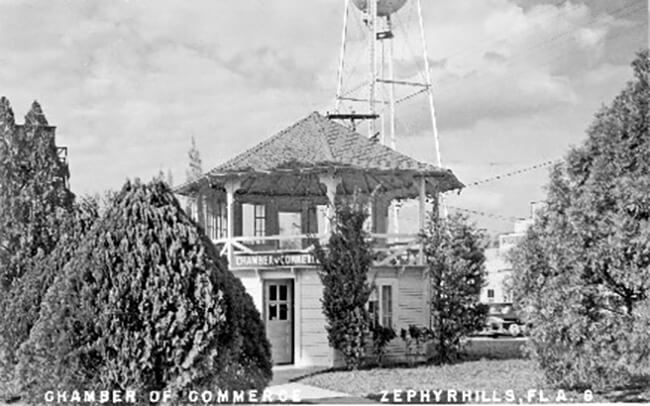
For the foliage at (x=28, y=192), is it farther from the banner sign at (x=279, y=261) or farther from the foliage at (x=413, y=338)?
the foliage at (x=413, y=338)

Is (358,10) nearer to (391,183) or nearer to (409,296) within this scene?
(391,183)

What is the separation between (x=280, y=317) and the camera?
18031mm

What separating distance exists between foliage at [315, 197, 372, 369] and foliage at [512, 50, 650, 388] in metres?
5.13

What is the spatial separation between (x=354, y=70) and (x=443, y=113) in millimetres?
3086

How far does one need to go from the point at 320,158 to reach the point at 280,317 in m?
3.74

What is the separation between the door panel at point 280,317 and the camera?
58.6 ft

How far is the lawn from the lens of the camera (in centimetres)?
1270

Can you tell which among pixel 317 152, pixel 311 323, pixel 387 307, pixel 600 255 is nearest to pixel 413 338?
pixel 387 307

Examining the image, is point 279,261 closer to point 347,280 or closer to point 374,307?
point 347,280

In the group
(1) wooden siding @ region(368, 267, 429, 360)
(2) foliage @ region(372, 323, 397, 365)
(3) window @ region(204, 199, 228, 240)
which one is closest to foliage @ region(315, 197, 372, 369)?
(2) foliage @ region(372, 323, 397, 365)

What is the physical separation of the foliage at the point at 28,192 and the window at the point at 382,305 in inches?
301

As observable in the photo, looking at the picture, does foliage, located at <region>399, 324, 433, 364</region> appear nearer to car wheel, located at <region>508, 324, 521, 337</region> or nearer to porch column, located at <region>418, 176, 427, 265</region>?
porch column, located at <region>418, 176, 427, 265</region>

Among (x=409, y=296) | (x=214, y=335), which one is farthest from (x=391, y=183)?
(x=214, y=335)

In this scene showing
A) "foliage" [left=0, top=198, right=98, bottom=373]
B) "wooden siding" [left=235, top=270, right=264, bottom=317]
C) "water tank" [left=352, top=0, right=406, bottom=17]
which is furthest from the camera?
"water tank" [left=352, top=0, right=406, bottom=17]
